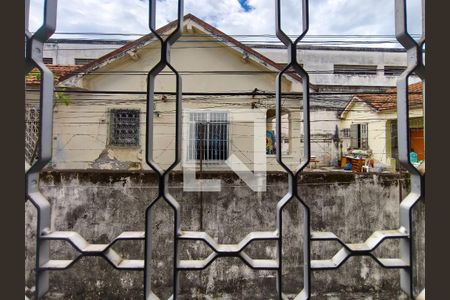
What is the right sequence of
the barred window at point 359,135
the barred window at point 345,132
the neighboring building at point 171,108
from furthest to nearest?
the barred window at point 345,132 < the barred window at point 359,135 < the neighboring building at point 171,108

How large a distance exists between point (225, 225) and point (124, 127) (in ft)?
14.9

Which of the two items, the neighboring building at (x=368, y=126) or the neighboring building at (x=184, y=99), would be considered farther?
the neighboring building at (x=368, y=126)

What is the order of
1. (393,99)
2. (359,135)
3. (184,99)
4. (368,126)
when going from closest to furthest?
1. (184,99)
2. (393,99)
3. (368,126)
4. (359,135)

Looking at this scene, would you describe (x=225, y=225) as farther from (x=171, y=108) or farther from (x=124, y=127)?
(x=124, y=127)

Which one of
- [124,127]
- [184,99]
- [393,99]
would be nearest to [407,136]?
[184,99]

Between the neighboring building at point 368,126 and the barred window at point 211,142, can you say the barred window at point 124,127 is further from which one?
the neighboring building at point 368,126

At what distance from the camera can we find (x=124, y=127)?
627 centimetres

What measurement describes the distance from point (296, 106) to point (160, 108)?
10.9ft

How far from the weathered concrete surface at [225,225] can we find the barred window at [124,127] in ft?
11.5

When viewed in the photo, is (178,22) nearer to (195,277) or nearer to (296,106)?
(195,277)

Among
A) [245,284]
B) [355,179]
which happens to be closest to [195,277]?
[245,284]

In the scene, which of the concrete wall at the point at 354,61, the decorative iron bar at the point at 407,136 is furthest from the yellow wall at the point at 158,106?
the concrete wall at the point at 354,61

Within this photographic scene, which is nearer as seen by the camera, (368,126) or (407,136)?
(407,136)

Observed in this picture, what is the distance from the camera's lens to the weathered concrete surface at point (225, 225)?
2576 millimetres
